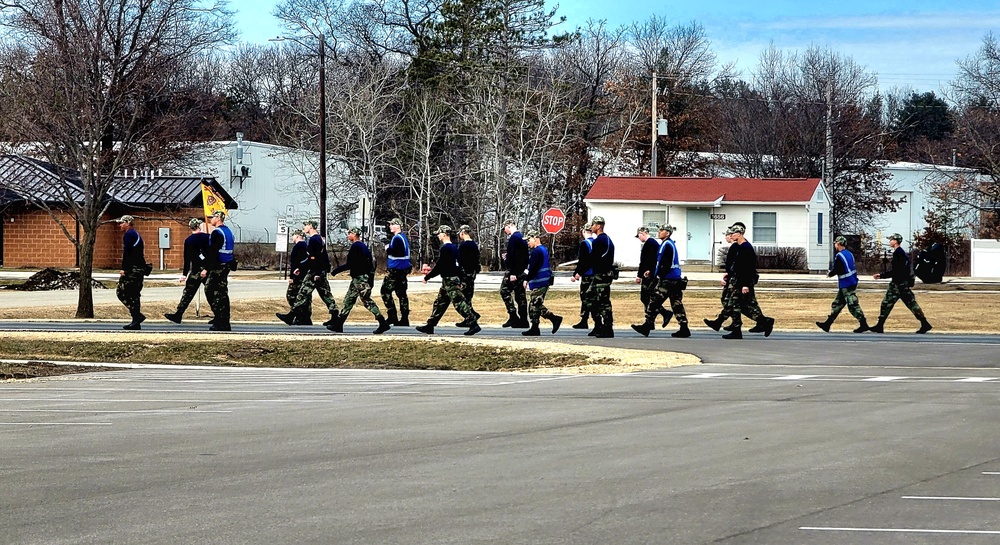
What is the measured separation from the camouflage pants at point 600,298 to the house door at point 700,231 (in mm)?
34951

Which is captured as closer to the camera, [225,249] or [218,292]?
→ [225,249]

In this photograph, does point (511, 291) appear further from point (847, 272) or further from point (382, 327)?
point (847, 272)

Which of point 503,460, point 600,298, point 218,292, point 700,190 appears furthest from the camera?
point 700,190

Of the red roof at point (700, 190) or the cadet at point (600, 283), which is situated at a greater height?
the red roof at point (700, 190)

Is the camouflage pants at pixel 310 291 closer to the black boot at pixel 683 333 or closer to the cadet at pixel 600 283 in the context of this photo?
the cadet at pixel 600 283

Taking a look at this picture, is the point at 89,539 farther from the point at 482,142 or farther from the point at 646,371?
the point at 482,142

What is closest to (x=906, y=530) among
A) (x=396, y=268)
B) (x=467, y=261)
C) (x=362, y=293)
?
(x=467, y=261)

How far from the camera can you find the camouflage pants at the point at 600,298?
73.0 ft

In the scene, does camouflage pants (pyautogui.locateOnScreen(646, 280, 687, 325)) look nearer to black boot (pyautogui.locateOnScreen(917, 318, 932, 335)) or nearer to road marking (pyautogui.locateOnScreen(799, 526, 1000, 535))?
black boot (pyautogui.locateOnScreen(917, 318, 932, 335))

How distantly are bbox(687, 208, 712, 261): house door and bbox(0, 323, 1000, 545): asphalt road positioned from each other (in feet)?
135

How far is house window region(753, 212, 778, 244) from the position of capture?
2240 inches

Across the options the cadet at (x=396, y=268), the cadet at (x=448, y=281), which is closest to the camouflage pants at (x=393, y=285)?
the cadet at (x=396, y=268)

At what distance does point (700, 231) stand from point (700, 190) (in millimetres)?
1755

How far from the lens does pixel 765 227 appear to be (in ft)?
187
